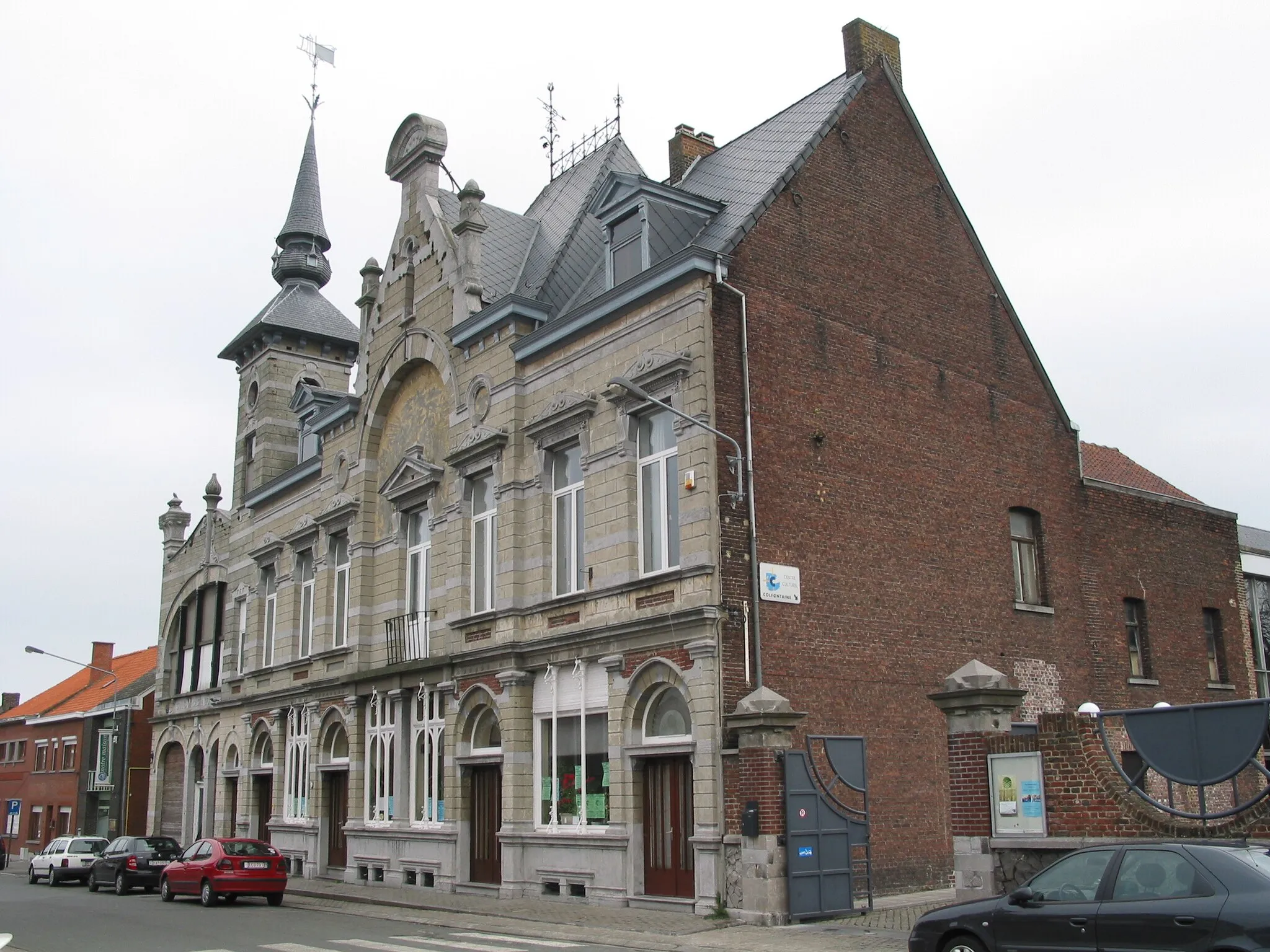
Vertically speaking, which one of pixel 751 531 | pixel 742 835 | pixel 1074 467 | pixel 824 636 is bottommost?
pixel 742 835

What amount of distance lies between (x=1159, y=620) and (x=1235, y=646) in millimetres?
3141

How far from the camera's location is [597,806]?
20.4 m

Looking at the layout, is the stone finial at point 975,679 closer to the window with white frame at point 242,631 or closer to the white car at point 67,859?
the white car at point 67,859

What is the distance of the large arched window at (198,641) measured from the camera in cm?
3850

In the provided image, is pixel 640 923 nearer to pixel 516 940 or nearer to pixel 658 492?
pixel 516 940

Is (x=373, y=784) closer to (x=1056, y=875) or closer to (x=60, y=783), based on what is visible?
(x=1056, y=875)

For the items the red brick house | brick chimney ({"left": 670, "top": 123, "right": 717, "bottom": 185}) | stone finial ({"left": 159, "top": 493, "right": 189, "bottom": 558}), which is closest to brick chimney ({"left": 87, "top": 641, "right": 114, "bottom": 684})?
the red brick house

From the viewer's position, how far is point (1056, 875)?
35.2ft

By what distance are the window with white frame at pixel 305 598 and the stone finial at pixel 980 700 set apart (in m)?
20.3

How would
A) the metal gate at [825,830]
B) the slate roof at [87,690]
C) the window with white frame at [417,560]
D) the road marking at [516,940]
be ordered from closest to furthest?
1. the road marking at [516,940]
2. the metal gate at [825,830]
3. the window with white frame at [417,560]
4. the slate roof at [87,690]

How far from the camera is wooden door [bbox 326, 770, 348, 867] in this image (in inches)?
1145

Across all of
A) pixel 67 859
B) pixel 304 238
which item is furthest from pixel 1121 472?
pixel 67 859

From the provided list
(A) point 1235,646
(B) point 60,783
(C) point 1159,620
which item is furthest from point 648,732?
(B) point 60,783

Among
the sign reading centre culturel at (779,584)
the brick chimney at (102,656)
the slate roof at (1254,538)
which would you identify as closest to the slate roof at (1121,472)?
the slate roof at (1254,538)
